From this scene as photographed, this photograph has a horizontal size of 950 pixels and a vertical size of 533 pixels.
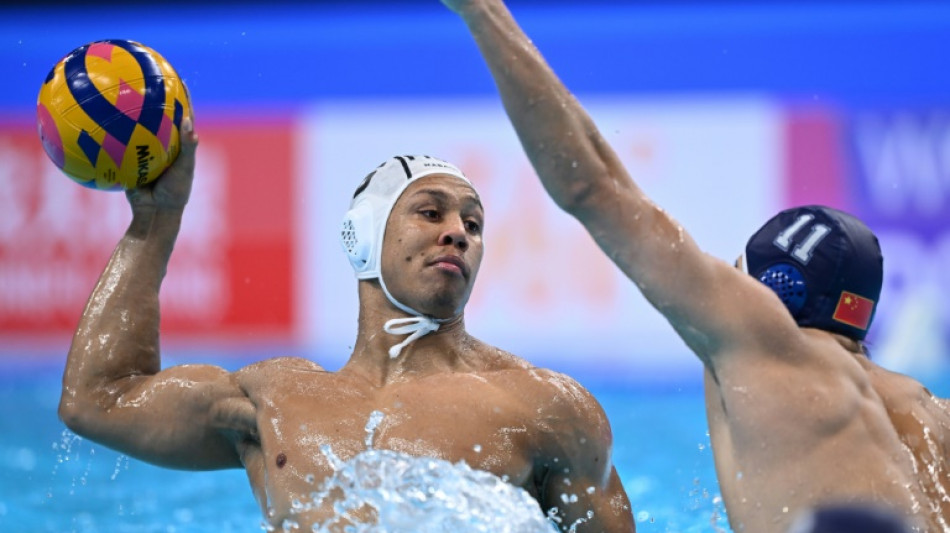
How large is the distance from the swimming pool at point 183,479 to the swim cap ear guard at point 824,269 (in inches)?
86.5

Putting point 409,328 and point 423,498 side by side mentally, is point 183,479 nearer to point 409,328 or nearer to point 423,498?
point 409,328

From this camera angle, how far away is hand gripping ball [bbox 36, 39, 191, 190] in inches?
131

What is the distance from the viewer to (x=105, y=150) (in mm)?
3336

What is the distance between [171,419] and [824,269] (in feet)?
5.83

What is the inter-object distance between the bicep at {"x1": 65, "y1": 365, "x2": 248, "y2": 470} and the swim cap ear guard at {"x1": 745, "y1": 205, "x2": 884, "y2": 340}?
4.81 feet

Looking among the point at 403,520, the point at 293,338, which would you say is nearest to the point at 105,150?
the point at 403,520

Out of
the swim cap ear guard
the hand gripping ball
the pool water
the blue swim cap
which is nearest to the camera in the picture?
the blue swim cap

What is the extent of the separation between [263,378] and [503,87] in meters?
1.22

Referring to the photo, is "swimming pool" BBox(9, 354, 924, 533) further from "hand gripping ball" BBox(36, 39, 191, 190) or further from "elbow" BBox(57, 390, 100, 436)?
"hand gripping ball" BBox(36, 39, 191, 190)

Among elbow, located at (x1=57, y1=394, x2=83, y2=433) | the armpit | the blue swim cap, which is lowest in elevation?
elbow, located at (x1=57, y1=394, x2=83, y2=433)

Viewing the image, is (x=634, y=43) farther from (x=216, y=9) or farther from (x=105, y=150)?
(x=105, y=150)

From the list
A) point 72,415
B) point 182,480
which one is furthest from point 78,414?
point 182,480

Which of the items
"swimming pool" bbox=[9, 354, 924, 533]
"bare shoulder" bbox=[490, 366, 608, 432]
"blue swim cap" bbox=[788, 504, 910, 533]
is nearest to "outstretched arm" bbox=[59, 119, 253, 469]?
"bare shoulder" bbox=[490, 366, 608, 432]

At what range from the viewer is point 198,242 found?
27.4 feet
